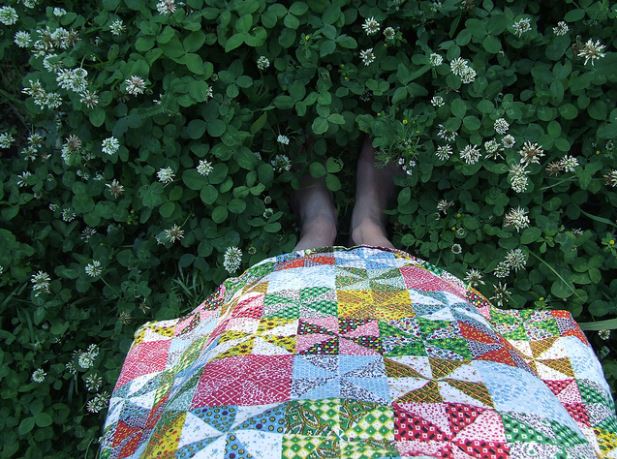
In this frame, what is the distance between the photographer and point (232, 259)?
1828 mm

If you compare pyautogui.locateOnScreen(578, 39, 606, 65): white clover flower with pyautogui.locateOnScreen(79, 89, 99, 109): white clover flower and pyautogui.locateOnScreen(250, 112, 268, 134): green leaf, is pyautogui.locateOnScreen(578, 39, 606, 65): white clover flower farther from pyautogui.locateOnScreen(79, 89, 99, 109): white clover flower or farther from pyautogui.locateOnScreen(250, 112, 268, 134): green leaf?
pyautogui.locateOnScreen(79, 89, 99, 109): white clover flower

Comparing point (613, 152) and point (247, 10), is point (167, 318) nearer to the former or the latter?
point (247, 10)

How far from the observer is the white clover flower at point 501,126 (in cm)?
171

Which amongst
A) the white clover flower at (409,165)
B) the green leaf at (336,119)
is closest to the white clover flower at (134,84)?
the green leaf at (336,119)

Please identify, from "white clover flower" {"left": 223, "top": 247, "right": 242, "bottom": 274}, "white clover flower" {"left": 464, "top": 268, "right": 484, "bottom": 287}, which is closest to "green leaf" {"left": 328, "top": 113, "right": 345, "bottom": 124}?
"white clover flower" {"left": 223, "top": 247, "right": 242, "bottom": 274}

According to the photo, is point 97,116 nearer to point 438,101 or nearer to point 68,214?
point 68,214

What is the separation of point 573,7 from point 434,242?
→ 2.86ft

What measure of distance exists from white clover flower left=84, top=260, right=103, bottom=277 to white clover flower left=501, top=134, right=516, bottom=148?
4.38 feet

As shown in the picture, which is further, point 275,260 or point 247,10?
point 247,10

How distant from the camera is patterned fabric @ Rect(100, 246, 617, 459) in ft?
3.10

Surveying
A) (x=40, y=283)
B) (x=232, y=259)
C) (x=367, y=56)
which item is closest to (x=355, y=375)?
(x=232, y=259)

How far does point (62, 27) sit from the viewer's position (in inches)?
70.2

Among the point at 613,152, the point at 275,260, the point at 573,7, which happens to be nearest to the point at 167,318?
the point at 275,260

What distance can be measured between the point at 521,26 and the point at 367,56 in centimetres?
47
